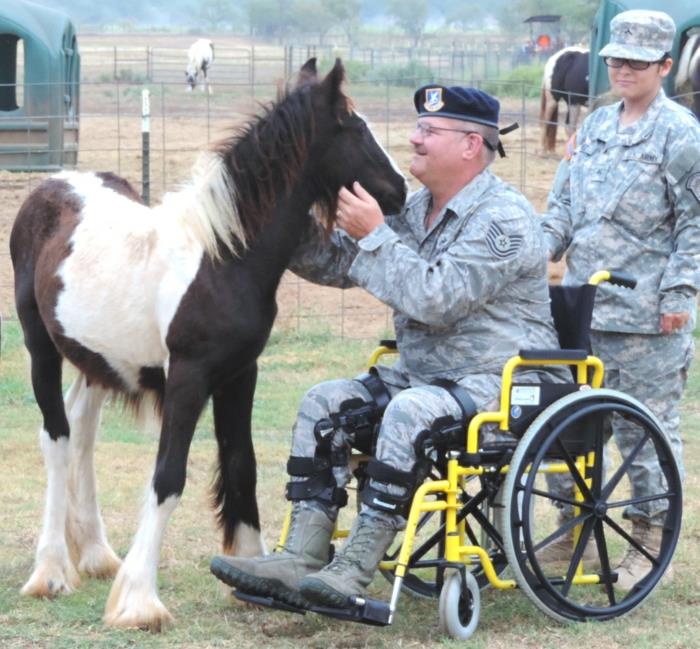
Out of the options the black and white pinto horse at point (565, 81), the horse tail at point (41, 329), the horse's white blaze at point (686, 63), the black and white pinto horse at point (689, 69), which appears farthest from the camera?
the black and white pinto horse at point (565, 81)

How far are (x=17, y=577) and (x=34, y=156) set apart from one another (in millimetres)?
10470

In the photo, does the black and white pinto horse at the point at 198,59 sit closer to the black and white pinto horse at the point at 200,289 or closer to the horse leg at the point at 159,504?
the black and white pinto horse at the point at 200,289

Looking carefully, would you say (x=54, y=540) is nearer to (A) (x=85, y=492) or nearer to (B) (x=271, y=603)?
(A) (x=85, y=492)

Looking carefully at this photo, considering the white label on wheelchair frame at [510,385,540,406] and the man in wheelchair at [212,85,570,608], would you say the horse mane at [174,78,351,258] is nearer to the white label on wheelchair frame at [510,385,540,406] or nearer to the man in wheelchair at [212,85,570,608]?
the man in wheelchair at [212,85,570,608]

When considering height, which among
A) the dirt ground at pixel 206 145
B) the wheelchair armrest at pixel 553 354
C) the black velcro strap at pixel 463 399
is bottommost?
the dirt ground at pixel 206 145

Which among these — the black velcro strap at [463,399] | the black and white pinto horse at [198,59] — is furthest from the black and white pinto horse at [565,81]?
the black velcro strap at [463,399]

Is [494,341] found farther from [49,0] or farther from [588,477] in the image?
[49,0]

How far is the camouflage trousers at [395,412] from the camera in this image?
392cm

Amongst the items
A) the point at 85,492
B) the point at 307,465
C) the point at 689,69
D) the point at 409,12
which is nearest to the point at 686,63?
the point at 689,69

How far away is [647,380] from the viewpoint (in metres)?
4.61

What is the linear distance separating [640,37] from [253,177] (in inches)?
53.0

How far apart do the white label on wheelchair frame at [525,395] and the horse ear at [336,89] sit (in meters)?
0.98

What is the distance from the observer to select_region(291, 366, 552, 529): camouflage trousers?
3.92 meters

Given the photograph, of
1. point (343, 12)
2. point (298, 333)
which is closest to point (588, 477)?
point (298, 333)
